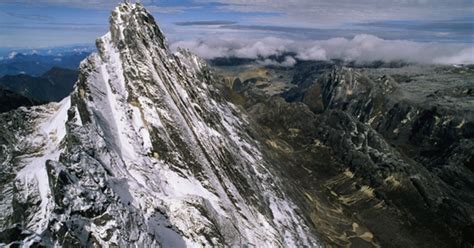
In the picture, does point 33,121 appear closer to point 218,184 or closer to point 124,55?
point 124,55

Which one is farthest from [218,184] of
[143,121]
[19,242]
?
[19,242]

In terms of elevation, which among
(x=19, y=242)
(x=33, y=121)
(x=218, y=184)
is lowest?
(x=218, y=184)

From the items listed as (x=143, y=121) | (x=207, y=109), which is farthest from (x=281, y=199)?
(x=143, y=121)

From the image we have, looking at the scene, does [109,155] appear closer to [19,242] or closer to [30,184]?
[30,184]

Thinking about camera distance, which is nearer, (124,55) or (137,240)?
(137,240)

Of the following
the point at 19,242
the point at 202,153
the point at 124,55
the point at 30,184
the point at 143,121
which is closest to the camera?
the point at 19,242

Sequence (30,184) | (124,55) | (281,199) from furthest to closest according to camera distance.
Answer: (281,199), (124,55), (30,184)

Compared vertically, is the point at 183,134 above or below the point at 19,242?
below
